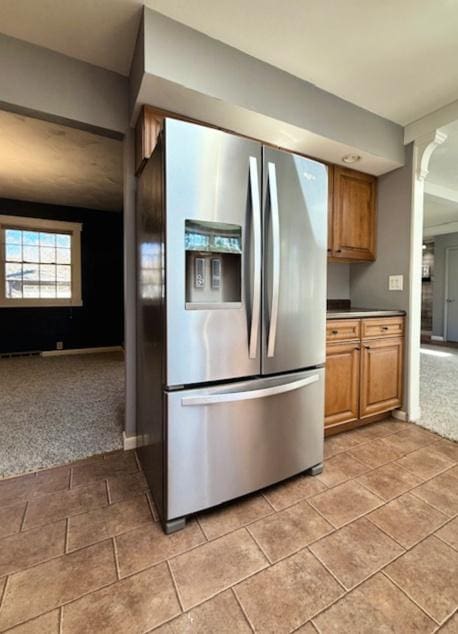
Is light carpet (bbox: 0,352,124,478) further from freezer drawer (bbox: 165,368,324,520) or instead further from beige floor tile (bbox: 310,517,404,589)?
beige floor tile (bbox: 310,517,404,589)

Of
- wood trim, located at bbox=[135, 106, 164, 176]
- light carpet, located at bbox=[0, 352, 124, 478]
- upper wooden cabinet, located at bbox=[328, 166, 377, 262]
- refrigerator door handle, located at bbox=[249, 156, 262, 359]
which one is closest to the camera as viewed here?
refrigerator door handle, located at bbox=[249, 156, 262, 359]

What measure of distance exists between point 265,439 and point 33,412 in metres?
2.32

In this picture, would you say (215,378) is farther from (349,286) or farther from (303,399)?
(349,286)

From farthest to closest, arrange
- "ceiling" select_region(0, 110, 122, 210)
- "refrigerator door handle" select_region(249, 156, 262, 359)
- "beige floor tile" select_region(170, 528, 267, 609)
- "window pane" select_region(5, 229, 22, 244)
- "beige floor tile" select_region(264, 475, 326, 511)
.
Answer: "window pane" select_region(5, 229, 22, 244)
"ceiling" select_region(0, 110, 122, 210)
"beige floor tile" select_region(264, 475, 326, 511)
"refrigerator door handle" select_region(249, 156, 262, 359)
"beige floor tile" select_region(170, 528, 267, 609)

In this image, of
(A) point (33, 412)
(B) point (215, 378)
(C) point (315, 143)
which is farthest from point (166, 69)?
(A) point (33, 412)

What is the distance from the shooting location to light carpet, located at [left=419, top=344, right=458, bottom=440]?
248cm

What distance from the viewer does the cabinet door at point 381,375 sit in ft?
7.72

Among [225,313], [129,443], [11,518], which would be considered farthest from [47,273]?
[225,313]

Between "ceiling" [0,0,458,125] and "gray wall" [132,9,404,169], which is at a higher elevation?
"ceiling" [0,0,458,125]

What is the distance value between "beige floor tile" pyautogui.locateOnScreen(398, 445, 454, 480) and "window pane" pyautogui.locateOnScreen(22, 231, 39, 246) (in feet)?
19.0

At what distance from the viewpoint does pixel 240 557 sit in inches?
48.8

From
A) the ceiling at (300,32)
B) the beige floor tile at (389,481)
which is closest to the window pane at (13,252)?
the ceiling at (300,32)

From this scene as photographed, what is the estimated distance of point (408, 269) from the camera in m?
2.53

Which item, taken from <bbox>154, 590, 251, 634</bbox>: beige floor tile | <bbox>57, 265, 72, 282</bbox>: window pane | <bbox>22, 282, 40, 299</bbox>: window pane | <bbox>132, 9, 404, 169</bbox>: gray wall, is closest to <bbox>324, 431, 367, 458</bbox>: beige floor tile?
<bbox>154, 590, 251, 634</bbox>: beige floor tile
